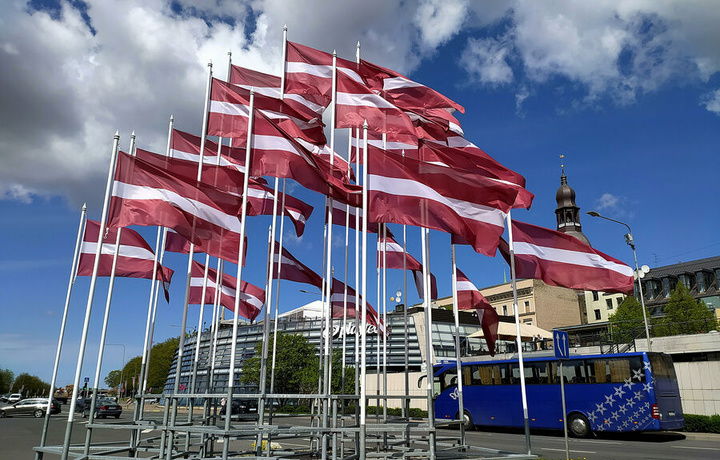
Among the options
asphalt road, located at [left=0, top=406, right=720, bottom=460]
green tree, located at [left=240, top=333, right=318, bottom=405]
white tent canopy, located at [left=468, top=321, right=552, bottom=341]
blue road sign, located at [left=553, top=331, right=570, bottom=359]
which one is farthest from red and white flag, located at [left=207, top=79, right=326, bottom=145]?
green tree, located at [left=240, top=333, right=318, bottom=405]

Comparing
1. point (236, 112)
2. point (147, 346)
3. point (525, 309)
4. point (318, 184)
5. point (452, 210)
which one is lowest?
point (147, 346)

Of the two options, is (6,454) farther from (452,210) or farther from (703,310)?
(703,310)

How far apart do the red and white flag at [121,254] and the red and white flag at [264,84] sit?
17.8 ft

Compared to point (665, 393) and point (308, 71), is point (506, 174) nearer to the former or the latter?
point (308, 71)

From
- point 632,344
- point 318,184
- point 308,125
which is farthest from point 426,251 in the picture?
point 632,344

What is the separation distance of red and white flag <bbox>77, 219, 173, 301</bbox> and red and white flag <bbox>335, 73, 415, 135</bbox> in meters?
6.42

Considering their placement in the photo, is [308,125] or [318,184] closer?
[318,184]

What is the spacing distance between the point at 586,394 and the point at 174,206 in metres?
21.0

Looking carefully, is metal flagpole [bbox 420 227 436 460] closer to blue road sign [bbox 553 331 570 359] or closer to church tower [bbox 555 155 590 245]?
blue road sign [bbox 553 331 570 359]

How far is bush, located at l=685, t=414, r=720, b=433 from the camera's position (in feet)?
79.4

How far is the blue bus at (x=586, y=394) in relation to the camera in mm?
22516

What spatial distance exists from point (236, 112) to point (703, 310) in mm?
65649

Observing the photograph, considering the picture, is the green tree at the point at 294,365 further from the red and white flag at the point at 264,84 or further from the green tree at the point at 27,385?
the green tree at the point at 27,385

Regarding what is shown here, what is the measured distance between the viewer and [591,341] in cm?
3344
